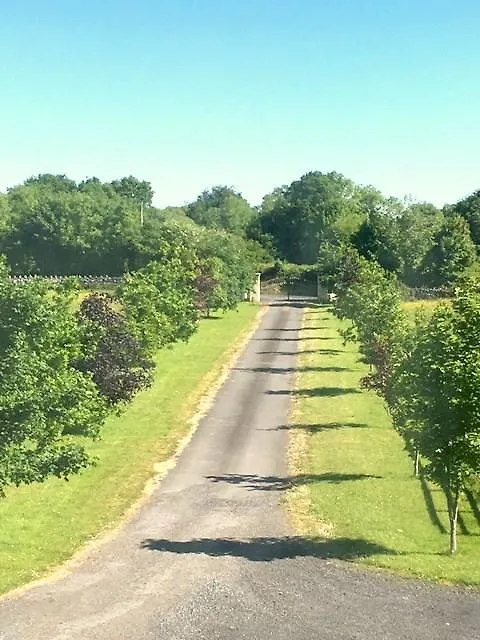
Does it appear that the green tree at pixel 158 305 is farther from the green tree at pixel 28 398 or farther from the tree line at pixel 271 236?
the tree line at pixel 271 236

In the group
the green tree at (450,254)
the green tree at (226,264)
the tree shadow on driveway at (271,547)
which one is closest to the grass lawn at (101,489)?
the tree shadow on driveway at (271,547)

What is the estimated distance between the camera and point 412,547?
2242 centimetres

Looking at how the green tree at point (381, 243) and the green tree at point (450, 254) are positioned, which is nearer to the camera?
the green tree at point (450, 254)

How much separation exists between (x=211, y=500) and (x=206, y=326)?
5115cm

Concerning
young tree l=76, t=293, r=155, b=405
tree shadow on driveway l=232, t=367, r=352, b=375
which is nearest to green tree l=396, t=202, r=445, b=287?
tree shadow on driveway l=232, t=367, r=352, b=375

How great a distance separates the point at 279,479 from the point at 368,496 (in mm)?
3527

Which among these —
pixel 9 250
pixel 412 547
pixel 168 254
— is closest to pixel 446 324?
pixel 412 547

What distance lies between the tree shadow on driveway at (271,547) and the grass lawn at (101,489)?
255 cm

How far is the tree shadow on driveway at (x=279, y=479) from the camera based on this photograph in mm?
28547

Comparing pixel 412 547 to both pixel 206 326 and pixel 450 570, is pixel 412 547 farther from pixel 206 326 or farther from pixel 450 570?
pixel 206 326

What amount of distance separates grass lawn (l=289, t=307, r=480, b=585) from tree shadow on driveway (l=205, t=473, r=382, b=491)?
68mm

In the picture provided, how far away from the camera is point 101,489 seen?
28.1 metres

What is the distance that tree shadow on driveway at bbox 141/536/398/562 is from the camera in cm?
2141

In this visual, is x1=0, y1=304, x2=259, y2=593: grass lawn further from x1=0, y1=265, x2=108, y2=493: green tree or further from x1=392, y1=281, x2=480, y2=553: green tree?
x1=392, y1=281, x2=480, y2=553: green tree
